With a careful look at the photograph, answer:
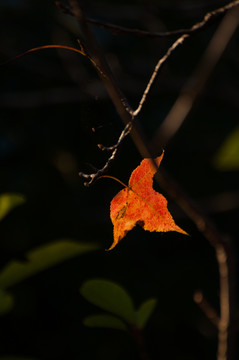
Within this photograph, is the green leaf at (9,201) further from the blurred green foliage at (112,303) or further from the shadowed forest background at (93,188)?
the shadowed forest background at (93,188)

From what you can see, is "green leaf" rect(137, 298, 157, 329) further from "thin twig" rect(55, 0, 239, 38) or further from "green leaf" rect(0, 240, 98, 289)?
"thin twig" rect(55, 0, 239, 38)

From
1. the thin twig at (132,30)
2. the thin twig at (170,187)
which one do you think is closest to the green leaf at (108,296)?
the thin twig at (170,187)

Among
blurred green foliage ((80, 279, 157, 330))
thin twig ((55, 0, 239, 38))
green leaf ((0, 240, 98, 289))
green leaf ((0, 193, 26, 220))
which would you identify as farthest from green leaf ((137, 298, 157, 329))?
thin twig ((55, 0, 239, 38))

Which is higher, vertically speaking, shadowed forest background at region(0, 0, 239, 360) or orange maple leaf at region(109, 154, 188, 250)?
orange maple leaf at region(109, 154, 188, 250)

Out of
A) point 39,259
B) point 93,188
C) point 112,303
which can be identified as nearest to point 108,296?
point 112,303

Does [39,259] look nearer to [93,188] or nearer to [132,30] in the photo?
[132,30]

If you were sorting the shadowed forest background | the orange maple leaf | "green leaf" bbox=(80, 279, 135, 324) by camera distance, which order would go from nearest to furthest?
the orange maple leaf → "green leaf" bbox=(80, 279, 135, 324) → the shadowed forest background
